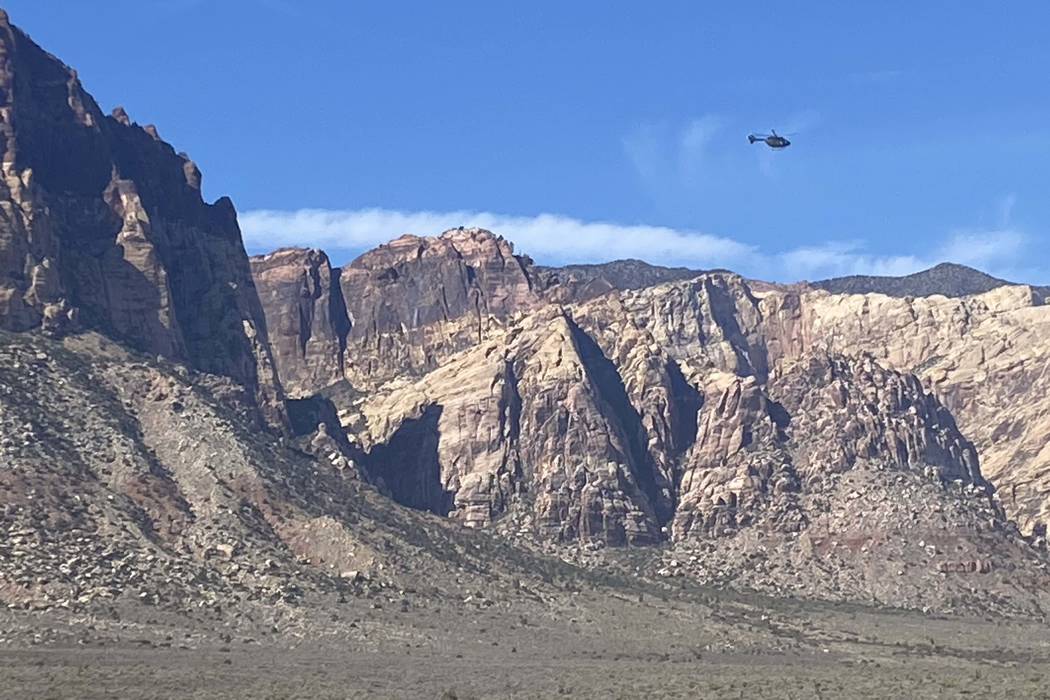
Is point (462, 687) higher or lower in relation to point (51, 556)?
lower

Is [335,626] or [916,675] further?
[335,626]

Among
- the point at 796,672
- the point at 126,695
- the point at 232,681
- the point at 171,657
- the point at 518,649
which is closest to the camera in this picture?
the point at 126,695

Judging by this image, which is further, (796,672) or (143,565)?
(143,565)

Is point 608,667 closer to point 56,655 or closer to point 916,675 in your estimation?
point 916,675

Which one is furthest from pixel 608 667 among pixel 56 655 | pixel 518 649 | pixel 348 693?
pixel 56 655

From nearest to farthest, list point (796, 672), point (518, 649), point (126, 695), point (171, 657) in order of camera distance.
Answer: point (126, 695) → point (171, 657) → point (796, 672) → point (518, 649)

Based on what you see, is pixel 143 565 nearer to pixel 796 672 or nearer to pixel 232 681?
pixel 232 681

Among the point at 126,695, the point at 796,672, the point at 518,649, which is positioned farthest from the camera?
the point at 518,649

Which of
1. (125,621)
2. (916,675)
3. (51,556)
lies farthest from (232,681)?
(916,675)

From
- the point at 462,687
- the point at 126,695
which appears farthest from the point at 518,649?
the point at 126,695
